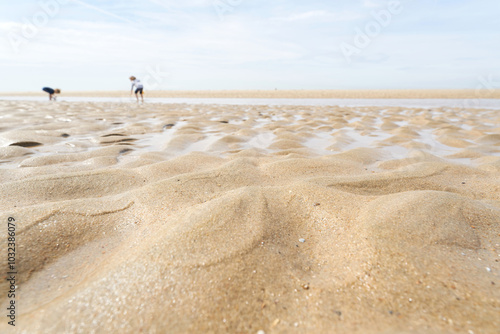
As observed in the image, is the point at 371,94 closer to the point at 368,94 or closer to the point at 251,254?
the point at 368,94

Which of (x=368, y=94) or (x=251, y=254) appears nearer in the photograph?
(x=251, y=254)

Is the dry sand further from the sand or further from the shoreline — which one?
the sand

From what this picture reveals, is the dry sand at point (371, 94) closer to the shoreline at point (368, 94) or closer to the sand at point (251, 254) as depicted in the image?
the shoreline at point (368, 94)

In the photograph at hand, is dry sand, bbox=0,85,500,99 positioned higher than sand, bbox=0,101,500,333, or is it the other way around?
dry sand, bbox=0,85,500,99

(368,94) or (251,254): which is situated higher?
(368,94)

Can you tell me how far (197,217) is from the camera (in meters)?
1.49

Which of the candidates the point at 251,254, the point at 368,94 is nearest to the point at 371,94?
the point at 368,94

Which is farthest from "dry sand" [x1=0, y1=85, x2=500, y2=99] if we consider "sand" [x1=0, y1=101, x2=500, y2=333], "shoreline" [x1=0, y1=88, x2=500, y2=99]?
"sand" [x1=0, y1=101, x2=500, y2=333]

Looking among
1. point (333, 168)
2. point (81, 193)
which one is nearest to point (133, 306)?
point (81, 193)

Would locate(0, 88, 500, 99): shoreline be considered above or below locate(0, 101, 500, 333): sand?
above

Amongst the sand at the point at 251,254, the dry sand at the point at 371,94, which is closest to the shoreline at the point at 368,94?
the dry sand at the point at 371,94

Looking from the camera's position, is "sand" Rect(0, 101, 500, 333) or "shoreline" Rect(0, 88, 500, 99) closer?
"sand" Rect(0, 101, 500, 333)

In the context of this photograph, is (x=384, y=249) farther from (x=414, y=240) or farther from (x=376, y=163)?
(x=376, y=163)

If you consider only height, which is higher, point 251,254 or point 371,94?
point 371,94
